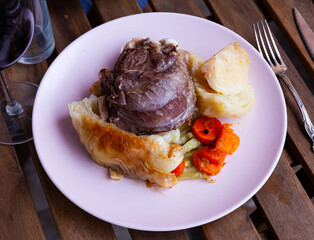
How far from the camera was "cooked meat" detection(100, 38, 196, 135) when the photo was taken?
78.6 inches

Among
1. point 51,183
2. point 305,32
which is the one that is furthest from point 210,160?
point 305,32

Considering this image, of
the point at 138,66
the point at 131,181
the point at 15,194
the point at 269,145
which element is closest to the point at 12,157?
Answer: the point at 15,194

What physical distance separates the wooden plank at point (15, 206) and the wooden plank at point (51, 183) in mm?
106

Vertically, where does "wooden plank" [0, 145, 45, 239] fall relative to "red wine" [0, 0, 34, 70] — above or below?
below

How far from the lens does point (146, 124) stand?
2027mm

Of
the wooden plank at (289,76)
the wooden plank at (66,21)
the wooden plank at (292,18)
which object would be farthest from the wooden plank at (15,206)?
the wooden plank at (292,18)

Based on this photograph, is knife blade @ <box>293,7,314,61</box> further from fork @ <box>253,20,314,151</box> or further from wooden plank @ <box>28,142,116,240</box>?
wooden plank @ <box>28,142,116,240</box>

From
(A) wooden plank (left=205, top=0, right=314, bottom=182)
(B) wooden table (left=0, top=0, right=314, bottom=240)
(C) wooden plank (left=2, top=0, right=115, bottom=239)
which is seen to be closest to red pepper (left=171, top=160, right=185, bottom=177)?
(B) wooden table (left=0, top=0, right=314, bottom=240)

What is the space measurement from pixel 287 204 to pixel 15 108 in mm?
1757

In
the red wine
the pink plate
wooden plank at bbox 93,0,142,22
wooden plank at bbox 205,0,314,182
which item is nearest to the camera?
the red wine

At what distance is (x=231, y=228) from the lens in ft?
6.70

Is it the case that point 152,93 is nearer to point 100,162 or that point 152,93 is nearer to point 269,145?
point 100,162

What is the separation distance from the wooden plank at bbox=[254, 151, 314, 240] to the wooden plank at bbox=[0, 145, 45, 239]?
1.27 metres

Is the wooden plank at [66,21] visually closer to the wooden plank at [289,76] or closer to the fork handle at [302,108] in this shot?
the wooden plank at [289,76]
